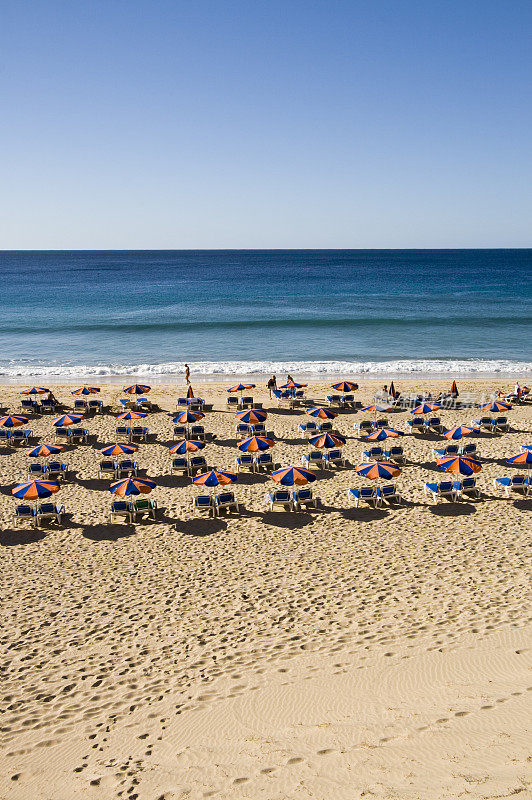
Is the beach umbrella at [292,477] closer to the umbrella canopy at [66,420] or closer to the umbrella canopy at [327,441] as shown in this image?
the umbrella canopy at [327,441]

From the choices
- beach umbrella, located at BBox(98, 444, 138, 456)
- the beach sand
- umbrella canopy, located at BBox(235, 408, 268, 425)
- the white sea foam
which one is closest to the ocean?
the white sea foam

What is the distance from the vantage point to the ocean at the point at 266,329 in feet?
108

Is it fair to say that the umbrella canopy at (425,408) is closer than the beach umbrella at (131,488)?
No

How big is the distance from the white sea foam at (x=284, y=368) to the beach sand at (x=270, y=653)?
1768 centimetres

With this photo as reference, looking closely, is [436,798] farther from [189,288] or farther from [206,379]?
[189,288]

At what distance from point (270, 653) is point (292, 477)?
5.47m

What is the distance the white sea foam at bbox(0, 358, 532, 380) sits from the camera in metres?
30.9

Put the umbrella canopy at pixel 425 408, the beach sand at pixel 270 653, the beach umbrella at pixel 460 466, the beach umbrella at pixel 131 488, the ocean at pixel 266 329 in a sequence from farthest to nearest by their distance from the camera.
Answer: the ocean at pixel 266 329, the umbrella canopy at pixel 425 408, the beach umbrella at pixel 460 466, the beach umbrella at pixel 131 488, the beach sand at pixel 270 653

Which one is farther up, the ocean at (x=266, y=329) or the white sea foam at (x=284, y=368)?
the ocean at (x=266, y=329)

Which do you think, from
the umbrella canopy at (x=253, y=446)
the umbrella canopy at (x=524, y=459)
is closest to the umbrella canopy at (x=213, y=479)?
the umbrella canopy at (x=253, y=446)

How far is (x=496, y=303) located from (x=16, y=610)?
2362 inches

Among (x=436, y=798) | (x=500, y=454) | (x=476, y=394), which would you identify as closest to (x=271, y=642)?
(x=436, y=798)

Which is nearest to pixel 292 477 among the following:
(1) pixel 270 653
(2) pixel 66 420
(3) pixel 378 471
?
(3) pixel 378 471

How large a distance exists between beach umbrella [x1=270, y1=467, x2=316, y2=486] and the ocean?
59.6 ft
